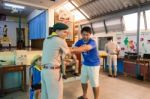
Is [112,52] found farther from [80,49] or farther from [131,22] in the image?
[80,49]

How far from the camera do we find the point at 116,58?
638cm

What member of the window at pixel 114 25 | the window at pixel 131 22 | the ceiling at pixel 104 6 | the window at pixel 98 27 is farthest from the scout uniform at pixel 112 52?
the window at pixel 98 27

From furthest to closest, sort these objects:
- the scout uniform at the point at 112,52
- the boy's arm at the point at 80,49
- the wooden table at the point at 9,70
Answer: the scout uniform at the point at 112,52 < the wooden table at the point at 9,70 < the boy's arm at the point at 80,49

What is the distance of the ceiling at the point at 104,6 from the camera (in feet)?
20.2

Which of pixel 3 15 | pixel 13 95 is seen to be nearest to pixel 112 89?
pixel 13 95

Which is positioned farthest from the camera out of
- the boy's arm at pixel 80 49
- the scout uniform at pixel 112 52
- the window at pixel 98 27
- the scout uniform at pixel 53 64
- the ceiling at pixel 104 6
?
the window at pixel 98 27

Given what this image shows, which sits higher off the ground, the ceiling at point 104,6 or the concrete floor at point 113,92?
the ceiling at point 104,6

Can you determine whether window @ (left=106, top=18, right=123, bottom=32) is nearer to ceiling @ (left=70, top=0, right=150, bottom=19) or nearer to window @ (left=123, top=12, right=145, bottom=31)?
window @ (left=123, top=12, right=145, bottom=31)

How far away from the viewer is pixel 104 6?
7453mm

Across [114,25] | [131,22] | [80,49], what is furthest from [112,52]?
[80,49]

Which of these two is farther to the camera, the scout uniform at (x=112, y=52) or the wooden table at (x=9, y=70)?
the scout uniform at (x=112, y=52)

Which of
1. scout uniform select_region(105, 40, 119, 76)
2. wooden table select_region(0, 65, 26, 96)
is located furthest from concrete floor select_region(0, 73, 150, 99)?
scout uniform select_region(105, 40, 119, 76)

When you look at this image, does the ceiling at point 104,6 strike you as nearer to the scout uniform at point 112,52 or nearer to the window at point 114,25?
the window at point 114,25

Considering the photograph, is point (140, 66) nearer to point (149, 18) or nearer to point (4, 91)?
point (149, 18)
